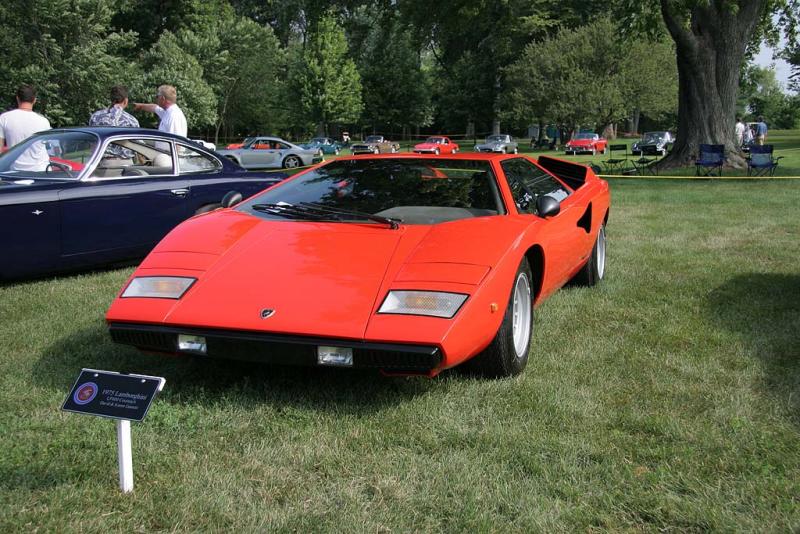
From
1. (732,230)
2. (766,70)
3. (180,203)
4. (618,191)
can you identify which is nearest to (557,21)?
(618,191)

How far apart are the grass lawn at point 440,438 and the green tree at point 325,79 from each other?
5033 centimetres

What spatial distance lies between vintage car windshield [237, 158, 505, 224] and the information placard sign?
1817 mm

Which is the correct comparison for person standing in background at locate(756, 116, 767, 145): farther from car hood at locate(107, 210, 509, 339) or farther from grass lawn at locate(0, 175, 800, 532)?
car hood at locate(107, 210, 509, 339)

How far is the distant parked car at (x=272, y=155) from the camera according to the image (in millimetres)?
30625

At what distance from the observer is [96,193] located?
6.16m

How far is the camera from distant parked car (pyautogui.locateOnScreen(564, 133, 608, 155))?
39.5m

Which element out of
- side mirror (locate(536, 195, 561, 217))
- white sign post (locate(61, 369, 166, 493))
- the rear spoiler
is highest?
the rear spoiler

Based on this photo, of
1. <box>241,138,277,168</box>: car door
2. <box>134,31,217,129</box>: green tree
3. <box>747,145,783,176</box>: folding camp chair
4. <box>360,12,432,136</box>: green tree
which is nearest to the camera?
<box>747,145,783,176</box>: folding camp chair

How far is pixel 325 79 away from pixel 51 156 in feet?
160

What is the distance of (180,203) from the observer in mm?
6766

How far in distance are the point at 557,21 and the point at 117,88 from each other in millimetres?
44295

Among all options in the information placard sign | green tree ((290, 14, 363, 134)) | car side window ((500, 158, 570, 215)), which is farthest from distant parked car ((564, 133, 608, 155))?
the information placard sign

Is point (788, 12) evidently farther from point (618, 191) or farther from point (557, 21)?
point (557, 21)

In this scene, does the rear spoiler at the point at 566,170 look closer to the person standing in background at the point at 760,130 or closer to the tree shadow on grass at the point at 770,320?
the tree shadow on grass at the point at 770,320
